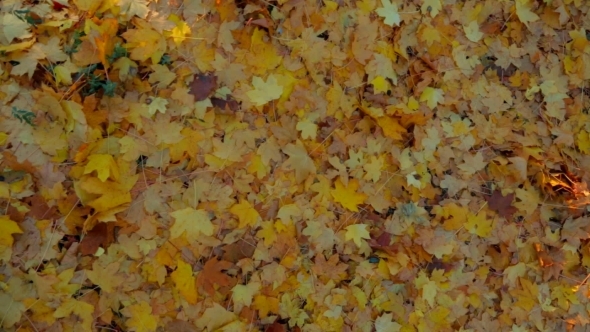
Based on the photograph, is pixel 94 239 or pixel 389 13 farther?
pixel 389 13

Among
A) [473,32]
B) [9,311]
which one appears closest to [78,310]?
[9,311]

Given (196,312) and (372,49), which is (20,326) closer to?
(196,312)

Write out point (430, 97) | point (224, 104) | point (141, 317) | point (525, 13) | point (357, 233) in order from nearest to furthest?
point (141, 317)
point (224, 104)
point (357, 233)
point (430, 97)
point (525, 13)

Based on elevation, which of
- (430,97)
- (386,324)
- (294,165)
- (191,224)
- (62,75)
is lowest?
(386,324)

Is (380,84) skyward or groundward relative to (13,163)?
skyward

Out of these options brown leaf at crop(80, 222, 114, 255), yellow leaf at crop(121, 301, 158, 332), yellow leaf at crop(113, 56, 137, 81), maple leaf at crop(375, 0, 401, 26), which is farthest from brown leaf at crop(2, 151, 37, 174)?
maple leaf at crop(375, 0, 401, 26)

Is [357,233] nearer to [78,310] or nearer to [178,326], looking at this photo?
[178,326]

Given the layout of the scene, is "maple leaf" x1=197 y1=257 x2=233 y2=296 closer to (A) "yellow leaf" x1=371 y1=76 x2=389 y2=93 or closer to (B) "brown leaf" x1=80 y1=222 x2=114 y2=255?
(B) "brown leaf" x1=80 y1=222 x2=114 y2=255

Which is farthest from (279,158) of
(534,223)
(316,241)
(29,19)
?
(534,223)
